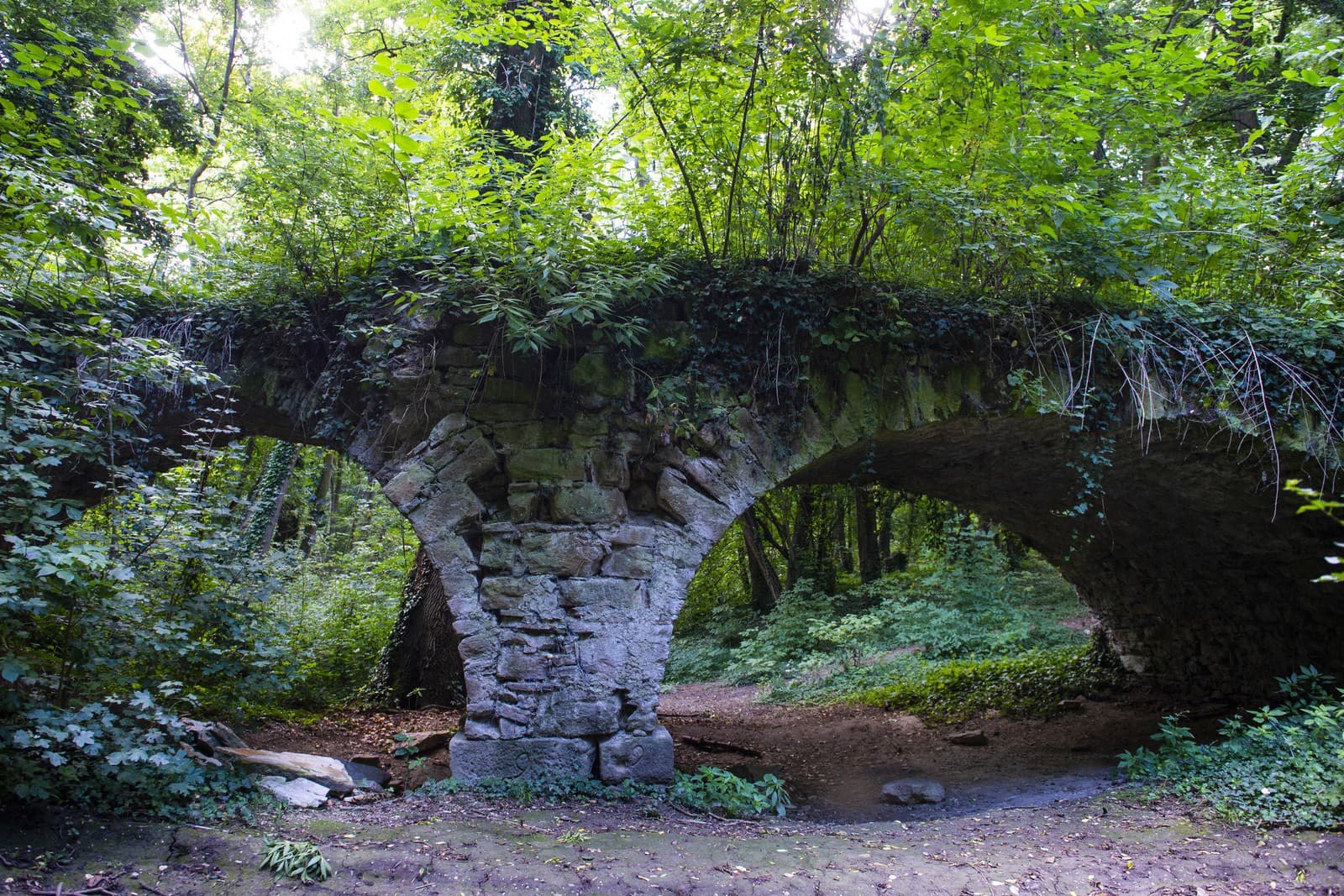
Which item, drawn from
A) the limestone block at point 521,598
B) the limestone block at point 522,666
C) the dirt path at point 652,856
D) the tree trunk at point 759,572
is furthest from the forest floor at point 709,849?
the tree trunk at point 759,572

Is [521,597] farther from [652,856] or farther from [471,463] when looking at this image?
[652,856]

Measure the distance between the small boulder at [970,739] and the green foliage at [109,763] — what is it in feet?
19.5

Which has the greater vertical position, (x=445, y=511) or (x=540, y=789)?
(x=445, y=511)

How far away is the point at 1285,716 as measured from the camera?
595cm

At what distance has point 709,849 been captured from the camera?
3496 millimetres

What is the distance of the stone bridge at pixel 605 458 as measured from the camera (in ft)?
14.0

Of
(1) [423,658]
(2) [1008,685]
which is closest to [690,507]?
(1) [423,658]

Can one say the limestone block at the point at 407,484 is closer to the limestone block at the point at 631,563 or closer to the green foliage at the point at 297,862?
the limestone block at the point at 631,563

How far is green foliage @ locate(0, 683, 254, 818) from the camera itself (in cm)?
292

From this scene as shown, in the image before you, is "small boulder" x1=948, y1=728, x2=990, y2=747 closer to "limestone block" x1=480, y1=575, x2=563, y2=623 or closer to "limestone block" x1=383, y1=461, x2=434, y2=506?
"limestone block" x1=480, y1=575, x2=563, y2=623

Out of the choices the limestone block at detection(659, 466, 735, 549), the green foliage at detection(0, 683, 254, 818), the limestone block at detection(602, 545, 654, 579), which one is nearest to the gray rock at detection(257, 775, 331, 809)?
the green foliage at detection(0, 683, 254, 818)

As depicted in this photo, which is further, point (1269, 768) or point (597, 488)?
point (1269, 768)

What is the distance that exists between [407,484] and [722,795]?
255cm

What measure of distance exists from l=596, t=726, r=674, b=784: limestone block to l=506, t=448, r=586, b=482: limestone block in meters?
1.50
